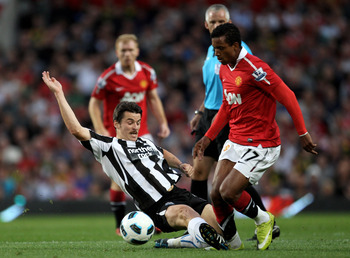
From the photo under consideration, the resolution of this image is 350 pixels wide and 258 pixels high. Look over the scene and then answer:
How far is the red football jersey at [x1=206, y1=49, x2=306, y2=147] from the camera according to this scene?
20.4 ft

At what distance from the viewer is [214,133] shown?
668 cm

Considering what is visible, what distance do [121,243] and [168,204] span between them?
1131 mm

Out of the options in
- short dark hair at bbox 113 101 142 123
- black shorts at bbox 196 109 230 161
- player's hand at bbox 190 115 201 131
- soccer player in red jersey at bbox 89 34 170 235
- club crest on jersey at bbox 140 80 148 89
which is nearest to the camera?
short dark hair at bbox 113 101 142 123

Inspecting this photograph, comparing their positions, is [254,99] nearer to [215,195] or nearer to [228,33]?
[228,33]

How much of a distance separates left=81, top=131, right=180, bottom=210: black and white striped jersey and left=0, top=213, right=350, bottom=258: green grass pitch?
0.53m

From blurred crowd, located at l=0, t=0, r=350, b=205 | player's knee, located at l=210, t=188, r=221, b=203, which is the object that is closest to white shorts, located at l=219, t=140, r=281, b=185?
player's knee, located at l=210, t=188, r=221, b=203

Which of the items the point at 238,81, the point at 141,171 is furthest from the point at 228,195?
the point at 238,81

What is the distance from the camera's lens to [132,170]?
6375 millimetres

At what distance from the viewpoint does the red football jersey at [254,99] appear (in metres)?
6.23

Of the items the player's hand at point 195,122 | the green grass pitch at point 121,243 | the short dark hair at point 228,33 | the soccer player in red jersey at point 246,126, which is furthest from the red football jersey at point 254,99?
the player's hand at point 195,122

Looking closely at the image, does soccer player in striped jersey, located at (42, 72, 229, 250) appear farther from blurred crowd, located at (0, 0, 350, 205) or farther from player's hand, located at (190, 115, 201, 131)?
blurred crowd, located at (0, 0, 350, 205)

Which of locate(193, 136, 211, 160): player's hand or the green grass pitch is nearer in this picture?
the green grass pitch

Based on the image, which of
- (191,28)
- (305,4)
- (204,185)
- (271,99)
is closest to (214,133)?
(271,99)

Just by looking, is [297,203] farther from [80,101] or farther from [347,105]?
[80,101]
